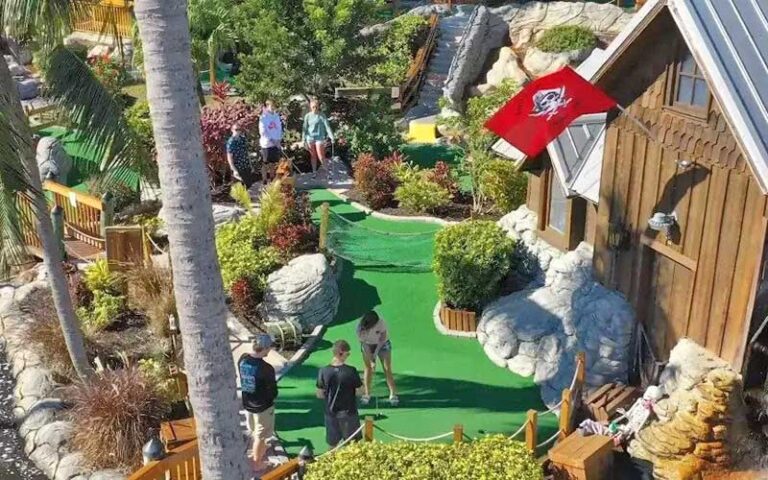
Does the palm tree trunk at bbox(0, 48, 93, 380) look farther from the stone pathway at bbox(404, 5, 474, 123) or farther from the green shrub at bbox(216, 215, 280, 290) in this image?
the stone pathway at bbox(404, 5, 474, 123)

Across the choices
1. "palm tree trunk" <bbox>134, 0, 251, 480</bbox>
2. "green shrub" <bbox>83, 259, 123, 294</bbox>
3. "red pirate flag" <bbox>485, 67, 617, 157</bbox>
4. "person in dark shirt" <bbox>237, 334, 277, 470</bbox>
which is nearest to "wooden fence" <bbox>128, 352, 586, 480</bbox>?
"person in dark shirt" <bbox>237, 334, 277, 470</bbox>

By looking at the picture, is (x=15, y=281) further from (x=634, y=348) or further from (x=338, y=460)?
(x=634, y=348)

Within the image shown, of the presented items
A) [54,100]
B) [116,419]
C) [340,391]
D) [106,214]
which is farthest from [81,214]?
[340,391]

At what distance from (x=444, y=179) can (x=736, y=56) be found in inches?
362

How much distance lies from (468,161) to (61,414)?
10.2 metres

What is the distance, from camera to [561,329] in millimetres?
11906

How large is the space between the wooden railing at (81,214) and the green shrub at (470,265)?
6128mm

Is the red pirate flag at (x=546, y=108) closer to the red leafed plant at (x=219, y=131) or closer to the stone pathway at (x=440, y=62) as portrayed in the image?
the red leafed plant at (x=219, y=131)

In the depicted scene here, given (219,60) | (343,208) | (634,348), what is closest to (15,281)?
(343,208)

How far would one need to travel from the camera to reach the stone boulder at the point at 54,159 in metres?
20.7

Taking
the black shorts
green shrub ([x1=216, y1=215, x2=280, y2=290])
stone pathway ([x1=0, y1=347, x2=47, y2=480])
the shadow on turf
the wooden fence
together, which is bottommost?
stone pathway ([x1=0, y1=347, x2=47, y2=480])

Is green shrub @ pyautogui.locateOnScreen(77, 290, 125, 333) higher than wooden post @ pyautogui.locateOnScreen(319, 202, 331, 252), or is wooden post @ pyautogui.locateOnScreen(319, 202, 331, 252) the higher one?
wooden post @ pyautogui.locateOnScreen(319, 202, 331, 252)

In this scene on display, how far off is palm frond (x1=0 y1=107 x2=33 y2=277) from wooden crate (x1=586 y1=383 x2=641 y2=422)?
6.73 m

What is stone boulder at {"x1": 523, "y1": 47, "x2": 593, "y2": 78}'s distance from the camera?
25.8 metres
